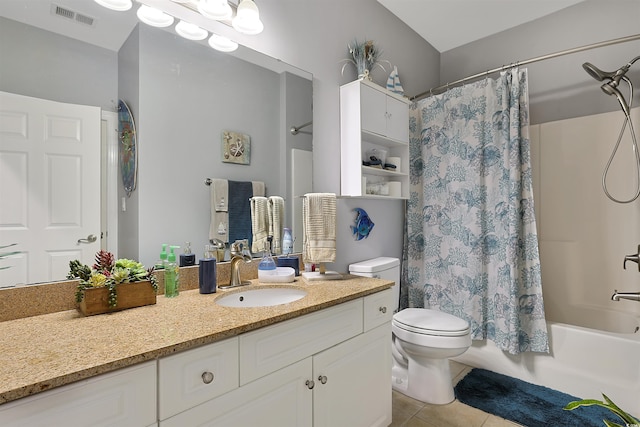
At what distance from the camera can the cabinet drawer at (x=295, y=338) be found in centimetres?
104

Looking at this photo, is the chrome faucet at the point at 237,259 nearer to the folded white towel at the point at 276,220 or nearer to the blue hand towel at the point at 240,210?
the blue hand towel at the point at 240,210

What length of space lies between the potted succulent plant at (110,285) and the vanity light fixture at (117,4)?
954 millimetres

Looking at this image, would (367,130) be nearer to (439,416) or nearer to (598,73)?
(598,73)

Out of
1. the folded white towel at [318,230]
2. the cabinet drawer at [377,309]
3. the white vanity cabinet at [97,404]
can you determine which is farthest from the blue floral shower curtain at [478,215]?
the white vanity cabinet at [97,404]

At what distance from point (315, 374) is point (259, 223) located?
79 cm

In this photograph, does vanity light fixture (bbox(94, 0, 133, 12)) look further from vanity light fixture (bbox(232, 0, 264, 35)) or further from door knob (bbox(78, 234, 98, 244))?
door knob (bbox(78, 234, 98, 244))

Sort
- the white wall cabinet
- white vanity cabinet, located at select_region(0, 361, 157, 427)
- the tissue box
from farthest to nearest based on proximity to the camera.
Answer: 1. the white wall cabinet
2. the tissue box
3. white vanity cabinet, located at select_region(0, 361, 157, 427)

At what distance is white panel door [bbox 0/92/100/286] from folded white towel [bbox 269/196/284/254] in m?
0.79

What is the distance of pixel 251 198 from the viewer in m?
1.70

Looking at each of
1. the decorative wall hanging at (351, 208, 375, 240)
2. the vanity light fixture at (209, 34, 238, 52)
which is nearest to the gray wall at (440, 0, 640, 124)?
the decorative wall hanging at (351, 208, 375, 240)

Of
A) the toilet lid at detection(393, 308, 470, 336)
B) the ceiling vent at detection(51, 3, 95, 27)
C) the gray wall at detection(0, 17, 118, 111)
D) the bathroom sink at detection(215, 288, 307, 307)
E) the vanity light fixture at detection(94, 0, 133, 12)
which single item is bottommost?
the toilet lid at detection(393, 308, 470, 336)

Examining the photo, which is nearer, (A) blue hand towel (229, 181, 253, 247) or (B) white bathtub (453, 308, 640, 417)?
(A) blue hand towel (229, 181, 253, 247)

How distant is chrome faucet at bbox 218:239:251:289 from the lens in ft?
4.99

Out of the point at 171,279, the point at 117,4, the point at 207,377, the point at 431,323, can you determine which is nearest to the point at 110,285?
the point at 171,279
